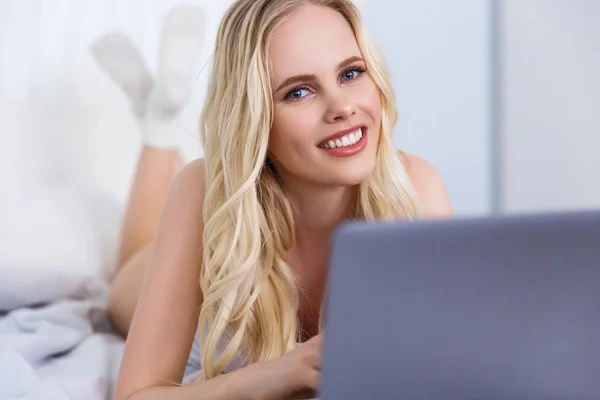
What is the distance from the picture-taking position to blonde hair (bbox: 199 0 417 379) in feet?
4.69

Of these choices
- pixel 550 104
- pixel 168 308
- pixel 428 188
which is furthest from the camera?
pixel 550 104

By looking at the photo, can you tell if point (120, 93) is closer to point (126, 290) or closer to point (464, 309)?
point (126, 290)

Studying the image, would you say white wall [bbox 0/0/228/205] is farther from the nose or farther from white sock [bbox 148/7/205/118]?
the nose

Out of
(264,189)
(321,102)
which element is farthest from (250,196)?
(321,102)

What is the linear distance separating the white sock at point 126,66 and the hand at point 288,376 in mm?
1405

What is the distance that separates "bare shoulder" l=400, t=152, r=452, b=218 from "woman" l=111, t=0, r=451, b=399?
10 centimetres

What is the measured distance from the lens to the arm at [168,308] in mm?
1436

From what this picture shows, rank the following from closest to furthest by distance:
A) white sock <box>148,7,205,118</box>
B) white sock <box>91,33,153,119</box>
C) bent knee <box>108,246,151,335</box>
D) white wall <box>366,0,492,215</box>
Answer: bent knee <box>108,246,151,335</box>, white sock <box>148,7,205,118</box>, white sock <box>91,33,153,119</box>, white wall <box>366,0,492,215</box>

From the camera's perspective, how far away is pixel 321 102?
1.40m

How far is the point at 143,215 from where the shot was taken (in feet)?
7.54

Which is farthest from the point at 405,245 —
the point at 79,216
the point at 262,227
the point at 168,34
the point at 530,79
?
the point at 530,79

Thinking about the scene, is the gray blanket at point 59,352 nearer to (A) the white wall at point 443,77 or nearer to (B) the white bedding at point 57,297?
(B) the white bedding at point 57,297

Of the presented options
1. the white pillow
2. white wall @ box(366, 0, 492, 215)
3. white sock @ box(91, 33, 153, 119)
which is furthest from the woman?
white wall @ box(366, 0, 492, 215)

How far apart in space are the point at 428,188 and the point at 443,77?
100 cm
